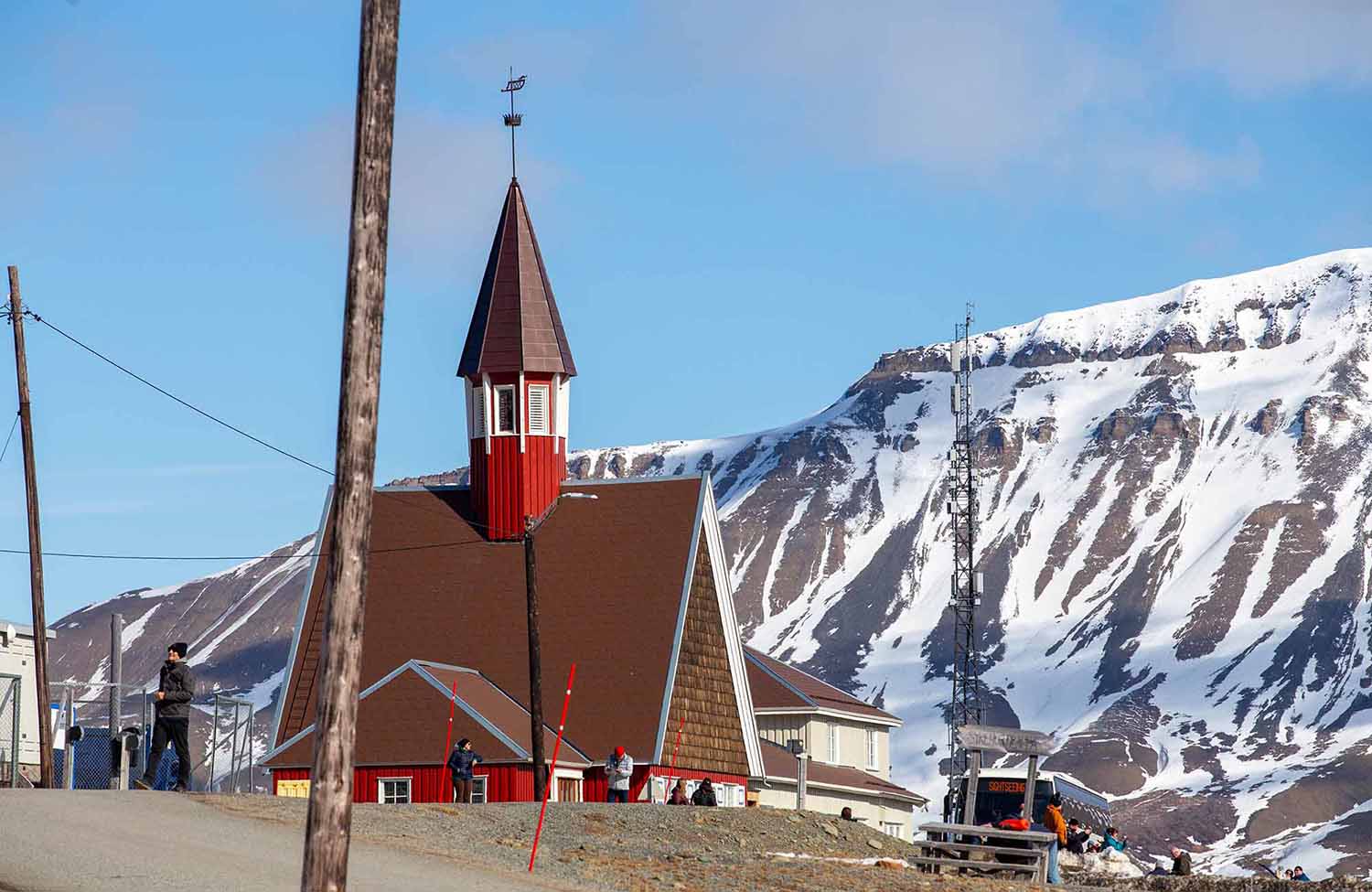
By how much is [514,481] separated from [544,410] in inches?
87.2

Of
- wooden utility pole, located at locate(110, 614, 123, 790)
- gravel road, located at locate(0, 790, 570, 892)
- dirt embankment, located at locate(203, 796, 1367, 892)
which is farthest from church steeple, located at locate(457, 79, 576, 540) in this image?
gravel road, located at locate(0, 790, 570, 892)

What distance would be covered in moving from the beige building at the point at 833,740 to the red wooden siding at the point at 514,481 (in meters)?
19.9

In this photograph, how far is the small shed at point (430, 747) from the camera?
151 ft

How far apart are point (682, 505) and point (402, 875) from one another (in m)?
30.5

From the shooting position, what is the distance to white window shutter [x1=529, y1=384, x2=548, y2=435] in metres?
54.3

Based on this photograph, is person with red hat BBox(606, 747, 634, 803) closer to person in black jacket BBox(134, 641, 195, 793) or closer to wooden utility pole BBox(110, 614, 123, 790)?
wooden utility pole BBox(110, 614, 123, 790)

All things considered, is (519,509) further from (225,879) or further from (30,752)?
(225,879)

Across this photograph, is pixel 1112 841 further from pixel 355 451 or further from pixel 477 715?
pixel 355 451

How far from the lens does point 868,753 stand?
8044 cm

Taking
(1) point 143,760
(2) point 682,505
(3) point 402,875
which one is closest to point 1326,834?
(2) point 682,505

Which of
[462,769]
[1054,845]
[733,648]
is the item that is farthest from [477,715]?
[1054,845]

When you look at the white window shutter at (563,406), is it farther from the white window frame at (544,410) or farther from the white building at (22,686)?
the white building at (22,686)

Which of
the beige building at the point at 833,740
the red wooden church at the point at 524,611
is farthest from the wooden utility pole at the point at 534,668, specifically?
the beige building at the point at 833,740

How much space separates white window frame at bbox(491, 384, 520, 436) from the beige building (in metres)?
20.7
